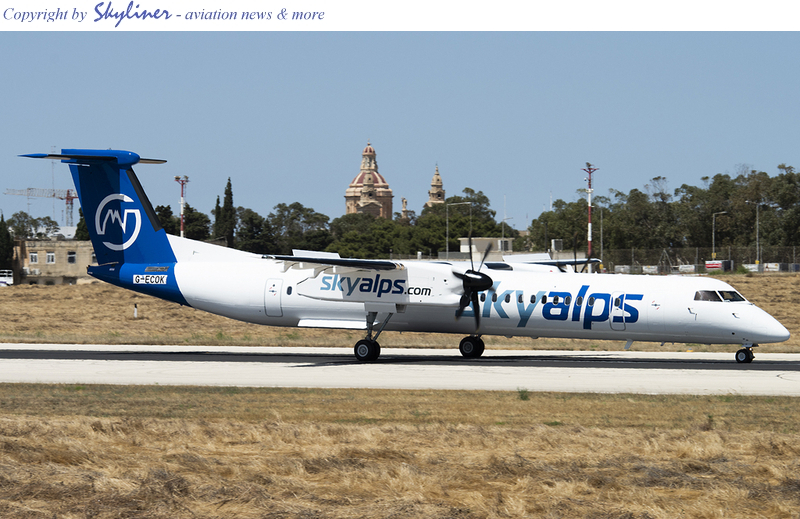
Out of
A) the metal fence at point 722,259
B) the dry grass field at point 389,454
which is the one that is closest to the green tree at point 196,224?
the metal fence at point 722,259

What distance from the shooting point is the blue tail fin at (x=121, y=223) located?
2953 cm

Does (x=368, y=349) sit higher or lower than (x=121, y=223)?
lower

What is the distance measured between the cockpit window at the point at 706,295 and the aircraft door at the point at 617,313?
222 centimetres

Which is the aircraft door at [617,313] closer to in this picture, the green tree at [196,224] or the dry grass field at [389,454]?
the dry grass field at [389,454]

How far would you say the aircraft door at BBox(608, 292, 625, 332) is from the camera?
25719mm

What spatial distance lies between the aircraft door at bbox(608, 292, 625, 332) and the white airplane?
32 millimetres

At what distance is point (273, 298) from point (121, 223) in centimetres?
639

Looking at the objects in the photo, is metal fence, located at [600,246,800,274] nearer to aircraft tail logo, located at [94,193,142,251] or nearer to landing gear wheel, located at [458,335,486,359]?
landing gear wheel, located at [458,335,486,359]

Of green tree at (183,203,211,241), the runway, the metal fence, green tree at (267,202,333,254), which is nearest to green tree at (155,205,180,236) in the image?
green tree at (183,203,211,241)

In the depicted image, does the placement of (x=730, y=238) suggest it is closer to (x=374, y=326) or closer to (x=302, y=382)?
(x=374, y=326)

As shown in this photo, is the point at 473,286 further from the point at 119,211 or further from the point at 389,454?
the point at 389,454

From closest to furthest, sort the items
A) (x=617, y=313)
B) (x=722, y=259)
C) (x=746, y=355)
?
(x=746, y=355)
(x=617, y=313)
(x=722, y=259)

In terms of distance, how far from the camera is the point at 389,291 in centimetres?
2748

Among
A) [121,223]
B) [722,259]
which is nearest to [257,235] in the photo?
[722,259]
